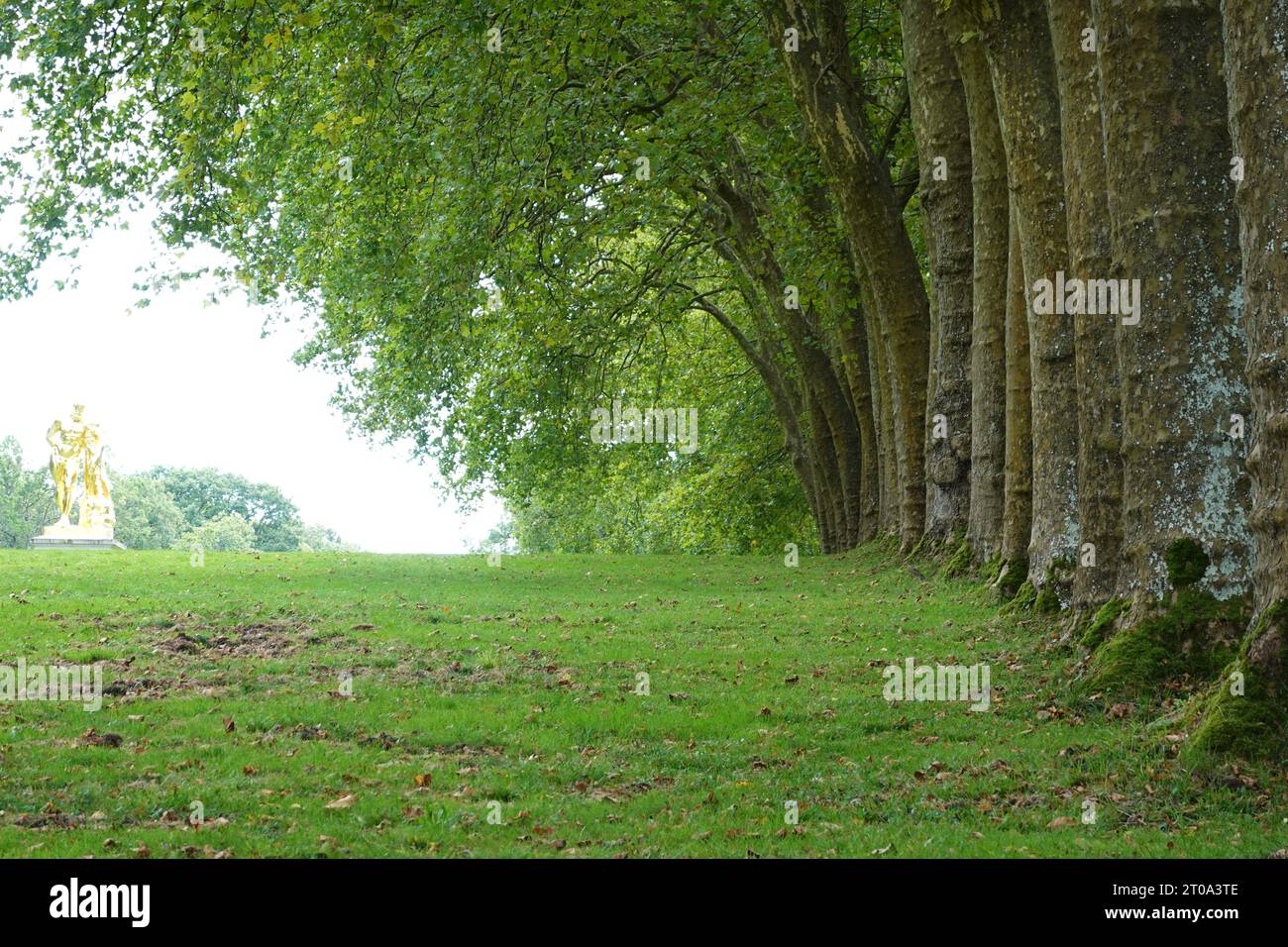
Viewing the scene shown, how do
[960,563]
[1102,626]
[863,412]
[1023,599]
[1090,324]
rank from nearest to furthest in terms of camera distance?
[1102,626] < [1090,324] < [1023,599] < [960,563] < [863,412]

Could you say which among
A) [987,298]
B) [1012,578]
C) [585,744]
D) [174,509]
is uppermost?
[987,298]

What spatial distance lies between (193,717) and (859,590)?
1177 centimetres

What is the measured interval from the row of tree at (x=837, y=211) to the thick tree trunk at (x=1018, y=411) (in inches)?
1.4

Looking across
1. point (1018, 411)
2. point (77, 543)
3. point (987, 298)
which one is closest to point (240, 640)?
point (1018, 411)

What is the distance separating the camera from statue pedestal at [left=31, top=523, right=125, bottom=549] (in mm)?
37812

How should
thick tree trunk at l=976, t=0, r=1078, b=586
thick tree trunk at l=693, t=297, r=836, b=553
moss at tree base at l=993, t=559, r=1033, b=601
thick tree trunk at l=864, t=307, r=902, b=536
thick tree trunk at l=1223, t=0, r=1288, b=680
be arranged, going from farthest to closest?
1. thick tree trunk at l=693, t=297, r=836, b=553
2. thick tree trunk at l=864, t=307, r=902, b=536
3. moss at tree base at l=993, t=559, r=1033, b=601
4. thick tree trunk at l=976, t=0, r=1078, b=586
5. thick tree trunk at l=1223, t=0, r=1288, b=680

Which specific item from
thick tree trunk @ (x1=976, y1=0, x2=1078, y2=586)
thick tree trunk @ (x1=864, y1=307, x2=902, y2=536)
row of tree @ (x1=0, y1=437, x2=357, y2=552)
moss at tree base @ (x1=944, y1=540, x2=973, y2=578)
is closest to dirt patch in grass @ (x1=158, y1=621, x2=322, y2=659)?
thick tree trunk @ (x1=976, y1=0, x2=1078, y2=586)

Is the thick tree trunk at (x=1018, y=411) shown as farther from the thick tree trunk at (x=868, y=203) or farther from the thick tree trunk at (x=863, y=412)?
the thick tree trunk at (x=863, y=412)

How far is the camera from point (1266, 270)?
313 inches

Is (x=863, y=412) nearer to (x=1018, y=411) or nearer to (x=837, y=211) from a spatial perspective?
(x=837, y=211)

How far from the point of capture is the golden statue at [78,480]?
3828 cm

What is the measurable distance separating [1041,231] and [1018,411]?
2467 mm

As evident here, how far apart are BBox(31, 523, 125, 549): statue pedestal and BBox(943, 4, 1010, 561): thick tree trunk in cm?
2860

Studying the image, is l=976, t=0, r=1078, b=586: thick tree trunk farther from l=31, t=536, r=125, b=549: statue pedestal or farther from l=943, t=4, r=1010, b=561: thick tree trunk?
l=31, t=536, r=125, b=549: statue pedestal
